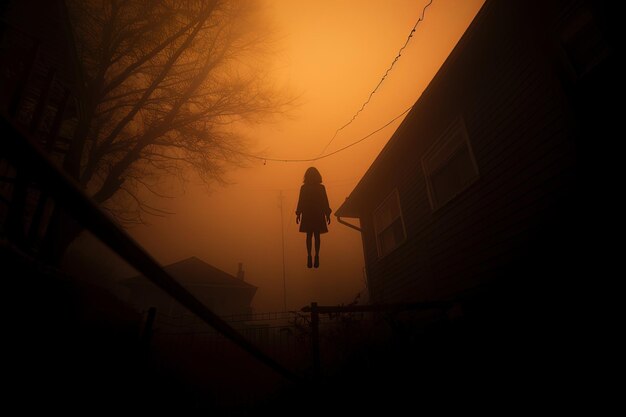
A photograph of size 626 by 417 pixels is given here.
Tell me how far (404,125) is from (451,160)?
1294 mm

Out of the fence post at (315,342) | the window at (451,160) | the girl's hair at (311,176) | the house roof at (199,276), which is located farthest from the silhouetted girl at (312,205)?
the house roof at (199,276)

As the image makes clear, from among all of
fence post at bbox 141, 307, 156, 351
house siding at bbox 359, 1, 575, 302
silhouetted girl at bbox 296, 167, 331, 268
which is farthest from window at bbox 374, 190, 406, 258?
fence post at bbox 141, 307, 156, 351

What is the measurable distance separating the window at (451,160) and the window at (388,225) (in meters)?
1.34

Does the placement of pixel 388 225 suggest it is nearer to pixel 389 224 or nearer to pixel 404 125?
pixel 389 224

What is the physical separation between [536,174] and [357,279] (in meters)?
61.9

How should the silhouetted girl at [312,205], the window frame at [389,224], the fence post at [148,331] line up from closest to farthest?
the fence post at [148,331] → the silhouetted girl at [312,205] → the window frame at [389,224]

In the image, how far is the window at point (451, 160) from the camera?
5.77 meters

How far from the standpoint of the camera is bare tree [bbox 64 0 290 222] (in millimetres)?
8555

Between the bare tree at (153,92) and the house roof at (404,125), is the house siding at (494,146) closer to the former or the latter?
the house roof at (404,125)

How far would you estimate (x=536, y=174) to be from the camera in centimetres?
410

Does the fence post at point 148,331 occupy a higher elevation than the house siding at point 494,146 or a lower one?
lower

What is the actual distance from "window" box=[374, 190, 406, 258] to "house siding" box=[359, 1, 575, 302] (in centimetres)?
130

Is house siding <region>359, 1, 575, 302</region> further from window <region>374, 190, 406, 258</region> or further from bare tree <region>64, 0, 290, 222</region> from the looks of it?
bare tree <region>64, 0, 290, 222</region>

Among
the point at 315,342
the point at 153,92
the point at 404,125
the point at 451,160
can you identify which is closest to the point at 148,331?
the point at 315,342
